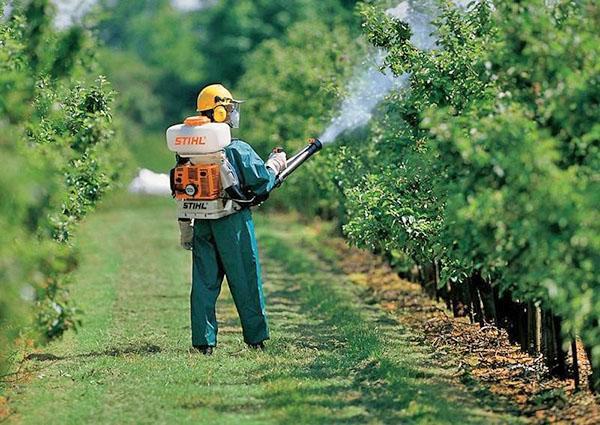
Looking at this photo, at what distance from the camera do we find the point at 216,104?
1170 centimetres

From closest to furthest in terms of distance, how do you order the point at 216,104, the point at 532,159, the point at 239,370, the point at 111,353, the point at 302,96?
the point at 532,159 < the point at 239,370 < the point at 216,104 < the point at 111,353 < the point at 302,96

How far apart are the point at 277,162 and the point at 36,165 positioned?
4.41m

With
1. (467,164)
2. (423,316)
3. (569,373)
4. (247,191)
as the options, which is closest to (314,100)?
(423,316)

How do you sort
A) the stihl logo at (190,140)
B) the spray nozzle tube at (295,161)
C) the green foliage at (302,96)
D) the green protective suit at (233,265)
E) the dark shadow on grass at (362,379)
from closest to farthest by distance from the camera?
1. the dark shadow on grass at (362,379)
2. the stihl logo at (190,140)
3. the green protective suit at (233,265)
4. the spray nozzle tube at (295,161)
5. the green foliage at (302,96)

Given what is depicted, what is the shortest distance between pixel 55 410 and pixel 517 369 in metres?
3.84

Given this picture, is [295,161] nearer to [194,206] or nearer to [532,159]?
[194,206]

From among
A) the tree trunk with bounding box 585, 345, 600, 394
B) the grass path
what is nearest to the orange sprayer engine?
the grass path

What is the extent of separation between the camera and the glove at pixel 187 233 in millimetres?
11867

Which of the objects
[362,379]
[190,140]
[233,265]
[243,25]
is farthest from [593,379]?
[243,25]

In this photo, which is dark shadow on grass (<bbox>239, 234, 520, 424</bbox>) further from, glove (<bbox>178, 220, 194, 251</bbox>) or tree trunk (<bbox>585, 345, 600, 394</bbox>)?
glove (<bbox>178, 220, 194, 251</bbox>)

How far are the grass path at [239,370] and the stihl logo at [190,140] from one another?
1.88m

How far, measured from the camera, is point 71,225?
11.1m

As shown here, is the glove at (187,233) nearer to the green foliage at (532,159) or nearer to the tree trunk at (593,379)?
the green foliage at (532,159)

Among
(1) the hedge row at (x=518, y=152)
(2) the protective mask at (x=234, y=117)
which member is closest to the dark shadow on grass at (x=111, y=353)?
(2) the protective mask at (x=234, y=117)
